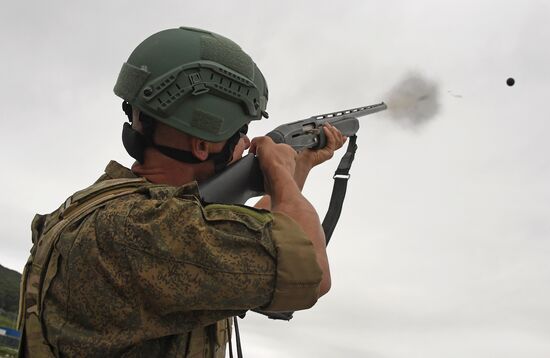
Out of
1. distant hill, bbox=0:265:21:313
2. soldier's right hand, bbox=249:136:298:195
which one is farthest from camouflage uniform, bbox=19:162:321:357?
distant hill, bbox=0:265:21:313

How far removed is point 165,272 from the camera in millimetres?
3049

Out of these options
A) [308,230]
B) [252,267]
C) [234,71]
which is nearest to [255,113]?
[234,71]

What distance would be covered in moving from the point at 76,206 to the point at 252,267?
121cm

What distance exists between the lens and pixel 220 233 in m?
3.08

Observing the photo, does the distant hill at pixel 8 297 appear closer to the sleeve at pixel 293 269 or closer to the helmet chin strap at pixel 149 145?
the helmet chin strap at pixel 149 145

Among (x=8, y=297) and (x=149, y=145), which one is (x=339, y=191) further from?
(x=8, y=297)

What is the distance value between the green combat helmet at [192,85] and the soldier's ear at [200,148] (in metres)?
0.05

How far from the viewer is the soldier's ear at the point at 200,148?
3.95 m

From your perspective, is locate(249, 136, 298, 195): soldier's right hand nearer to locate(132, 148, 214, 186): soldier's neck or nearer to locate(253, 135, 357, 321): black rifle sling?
locate(132, 148, 214, 186): soldier's neck

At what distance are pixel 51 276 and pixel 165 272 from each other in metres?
0.72

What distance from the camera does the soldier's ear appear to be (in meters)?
3.95

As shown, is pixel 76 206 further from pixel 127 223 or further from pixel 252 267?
pixel 252 267

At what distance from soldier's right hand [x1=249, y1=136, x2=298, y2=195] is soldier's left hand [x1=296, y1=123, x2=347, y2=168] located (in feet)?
3.42

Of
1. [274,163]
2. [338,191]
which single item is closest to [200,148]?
[274,163]
